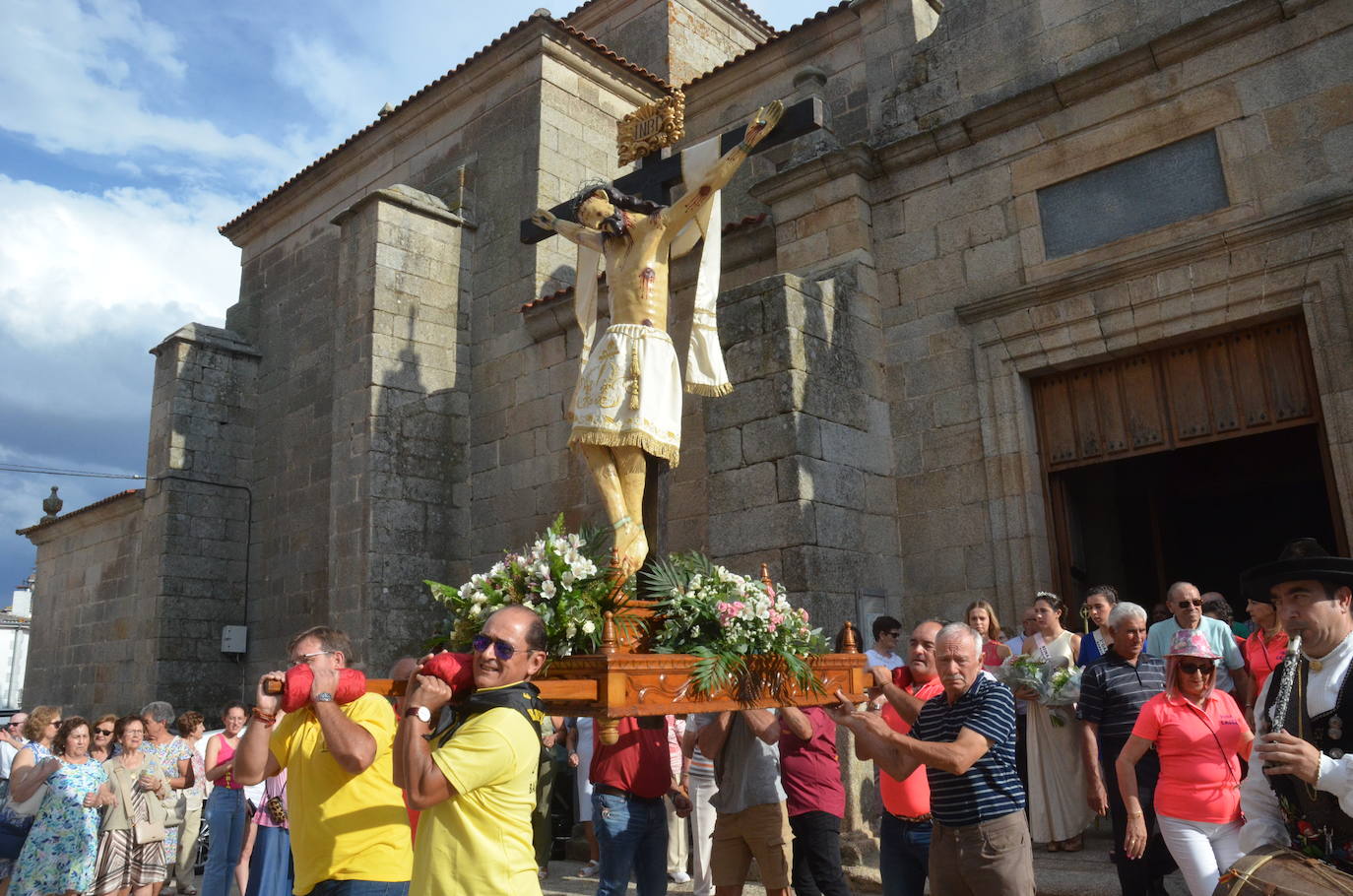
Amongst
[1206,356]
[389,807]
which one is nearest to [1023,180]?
[1206,356]

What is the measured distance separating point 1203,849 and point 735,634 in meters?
2.15

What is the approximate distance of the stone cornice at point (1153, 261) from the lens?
6992mm

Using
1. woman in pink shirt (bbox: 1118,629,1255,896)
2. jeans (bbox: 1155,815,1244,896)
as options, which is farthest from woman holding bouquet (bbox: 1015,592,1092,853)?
jeans (bbox: 1155,815,1244,896)

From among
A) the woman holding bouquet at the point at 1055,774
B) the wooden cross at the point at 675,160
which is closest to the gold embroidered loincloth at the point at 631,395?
the wooden cross at the point at 675,160

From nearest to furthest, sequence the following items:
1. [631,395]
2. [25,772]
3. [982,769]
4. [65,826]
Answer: [982,769], [631,395], [65,826], [25,772]

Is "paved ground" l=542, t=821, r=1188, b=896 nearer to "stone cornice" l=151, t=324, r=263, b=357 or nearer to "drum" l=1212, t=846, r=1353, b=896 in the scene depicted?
"drum" l=1212, t=846, r=1353, b=896

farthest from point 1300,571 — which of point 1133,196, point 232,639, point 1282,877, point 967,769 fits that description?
point 232,639

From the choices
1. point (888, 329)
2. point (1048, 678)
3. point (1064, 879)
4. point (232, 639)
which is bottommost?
point (1064, 879)

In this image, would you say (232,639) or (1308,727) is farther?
(232,639)

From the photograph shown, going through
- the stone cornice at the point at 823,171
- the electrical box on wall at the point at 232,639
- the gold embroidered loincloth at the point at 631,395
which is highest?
the stone cornice at the point at 823,171

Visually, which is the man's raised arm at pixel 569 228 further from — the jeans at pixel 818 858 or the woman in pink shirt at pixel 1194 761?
the woman in pink shirt at pixel 1194 761

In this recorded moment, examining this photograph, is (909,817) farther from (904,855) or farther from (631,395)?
(631,395)

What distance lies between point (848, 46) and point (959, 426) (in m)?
4.78

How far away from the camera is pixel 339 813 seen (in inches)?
133
